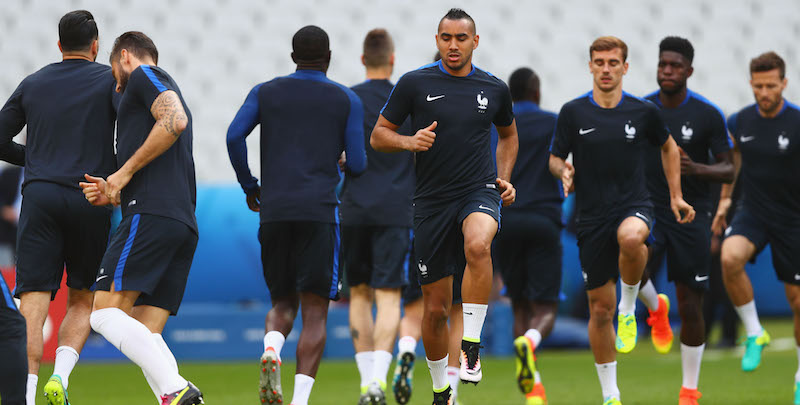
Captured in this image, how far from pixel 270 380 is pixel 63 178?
1773 millimetres

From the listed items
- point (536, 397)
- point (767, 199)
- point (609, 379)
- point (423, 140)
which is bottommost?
point (536, 397)

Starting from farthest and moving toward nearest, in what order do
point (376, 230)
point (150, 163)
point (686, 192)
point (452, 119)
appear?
point (686, 192), point (376, 230), point (452, 119), point (150, 163)

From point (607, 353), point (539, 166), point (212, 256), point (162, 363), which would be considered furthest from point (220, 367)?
point (162, 363)

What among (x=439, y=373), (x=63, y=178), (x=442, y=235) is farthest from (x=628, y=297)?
(x=63, y=178)

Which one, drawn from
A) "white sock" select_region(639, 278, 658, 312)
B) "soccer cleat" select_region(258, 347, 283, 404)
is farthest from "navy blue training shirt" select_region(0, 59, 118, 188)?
"white sock" select_region(639, 278, 658, 312)

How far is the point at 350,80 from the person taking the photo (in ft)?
58.1

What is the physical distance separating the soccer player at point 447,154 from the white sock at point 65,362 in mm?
2171

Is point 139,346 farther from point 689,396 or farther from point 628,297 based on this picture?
point 689,396

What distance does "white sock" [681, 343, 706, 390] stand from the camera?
314 inches

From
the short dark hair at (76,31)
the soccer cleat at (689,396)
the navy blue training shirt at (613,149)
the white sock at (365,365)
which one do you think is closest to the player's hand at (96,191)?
the short dark hair at (76,31)

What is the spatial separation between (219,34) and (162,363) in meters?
13.0

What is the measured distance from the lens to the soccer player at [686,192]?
8.17 m

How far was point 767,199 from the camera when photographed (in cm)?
891

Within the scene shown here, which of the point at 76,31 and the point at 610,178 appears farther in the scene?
the point at 610,178
